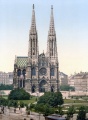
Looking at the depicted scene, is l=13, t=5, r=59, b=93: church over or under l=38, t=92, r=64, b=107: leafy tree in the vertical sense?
over

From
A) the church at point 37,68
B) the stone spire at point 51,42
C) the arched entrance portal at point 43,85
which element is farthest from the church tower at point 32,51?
the stone spire at point 51,42

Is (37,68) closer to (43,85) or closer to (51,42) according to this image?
(43,85)

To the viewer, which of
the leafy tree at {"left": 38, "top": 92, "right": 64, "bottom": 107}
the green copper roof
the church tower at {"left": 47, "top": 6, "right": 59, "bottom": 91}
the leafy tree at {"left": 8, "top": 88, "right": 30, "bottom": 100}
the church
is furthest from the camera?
the green copper roof

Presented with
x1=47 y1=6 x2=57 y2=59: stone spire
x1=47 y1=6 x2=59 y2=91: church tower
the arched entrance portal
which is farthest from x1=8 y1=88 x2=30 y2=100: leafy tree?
x1=47 y1=6 x2=57 y2=59: stone spire

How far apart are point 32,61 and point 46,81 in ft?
24.7

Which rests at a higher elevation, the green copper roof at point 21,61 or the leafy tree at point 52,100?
the green copper roof at point 21,61

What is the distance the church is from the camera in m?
129

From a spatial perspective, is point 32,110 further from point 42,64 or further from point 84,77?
point 84,77

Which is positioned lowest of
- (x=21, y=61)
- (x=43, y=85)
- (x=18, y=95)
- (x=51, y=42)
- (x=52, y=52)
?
(x=18, y=95)

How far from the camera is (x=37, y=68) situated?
12950cm

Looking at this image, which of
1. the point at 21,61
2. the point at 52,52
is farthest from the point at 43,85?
the point at 52,52

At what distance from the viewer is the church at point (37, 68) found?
12888 cm

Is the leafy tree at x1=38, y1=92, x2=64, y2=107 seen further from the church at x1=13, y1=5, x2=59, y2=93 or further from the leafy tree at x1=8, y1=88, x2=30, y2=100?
the church at x1=13, y1=5, x2=59, y2=93

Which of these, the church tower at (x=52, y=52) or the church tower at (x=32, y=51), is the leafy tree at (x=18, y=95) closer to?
the church tower at (x=32, y=51)
